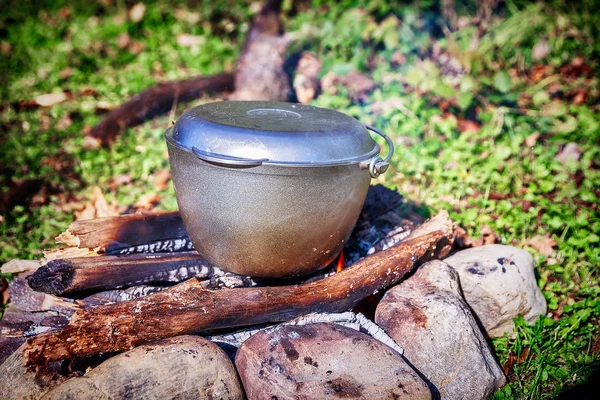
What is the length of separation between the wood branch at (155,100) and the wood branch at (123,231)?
2.50 meters

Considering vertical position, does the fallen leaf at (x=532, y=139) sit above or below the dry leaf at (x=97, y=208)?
above

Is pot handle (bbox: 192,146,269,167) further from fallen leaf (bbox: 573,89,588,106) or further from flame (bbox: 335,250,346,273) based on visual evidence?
fallen leaf (bbox: 573,89,588,106)

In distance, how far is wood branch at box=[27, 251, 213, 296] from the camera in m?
2.33

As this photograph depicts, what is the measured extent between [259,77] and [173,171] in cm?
321

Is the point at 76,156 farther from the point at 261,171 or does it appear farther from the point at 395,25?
the point at 395,25

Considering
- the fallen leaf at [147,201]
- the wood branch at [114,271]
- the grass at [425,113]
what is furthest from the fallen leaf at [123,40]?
the wood branch at [114,271]

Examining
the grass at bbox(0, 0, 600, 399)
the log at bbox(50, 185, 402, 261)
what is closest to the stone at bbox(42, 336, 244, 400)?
the log at bbox(50, 185, 402, 261)

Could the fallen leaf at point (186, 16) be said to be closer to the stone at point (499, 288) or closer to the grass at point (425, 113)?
the grass at point (425, 113)

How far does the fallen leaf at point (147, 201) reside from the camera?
13.4 feet

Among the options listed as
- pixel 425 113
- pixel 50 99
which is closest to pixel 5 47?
pixel 50 99

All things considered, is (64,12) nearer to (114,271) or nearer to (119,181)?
(119,181)

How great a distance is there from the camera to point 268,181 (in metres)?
2.05

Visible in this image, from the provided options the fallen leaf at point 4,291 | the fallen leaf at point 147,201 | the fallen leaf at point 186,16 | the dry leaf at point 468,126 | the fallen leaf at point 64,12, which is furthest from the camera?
the fallen leaf at point 64,12

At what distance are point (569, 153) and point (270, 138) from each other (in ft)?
12.0
